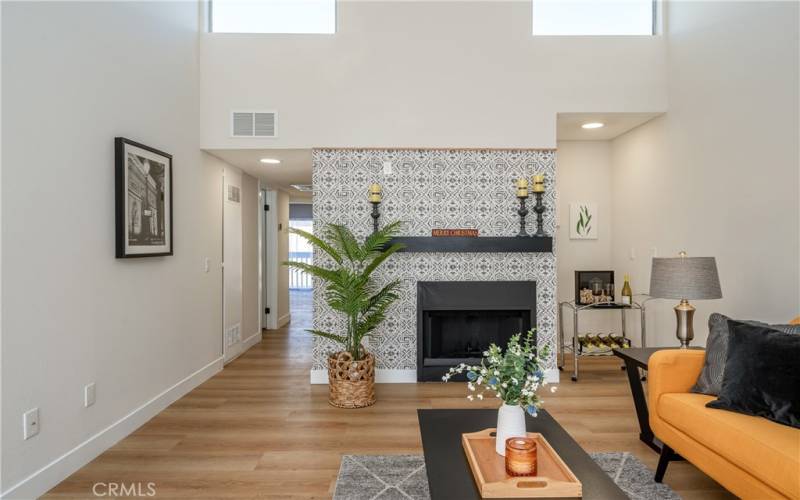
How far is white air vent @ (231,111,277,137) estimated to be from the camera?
13.2 feet

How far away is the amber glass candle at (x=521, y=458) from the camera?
1.58m

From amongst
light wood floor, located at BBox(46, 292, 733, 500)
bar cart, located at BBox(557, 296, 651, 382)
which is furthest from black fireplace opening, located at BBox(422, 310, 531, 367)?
bar cart, located at BBox(557, 296, 651, 382)

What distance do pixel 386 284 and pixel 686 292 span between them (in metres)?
2.26

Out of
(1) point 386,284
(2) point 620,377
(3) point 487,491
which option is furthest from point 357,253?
(2) point 620,377

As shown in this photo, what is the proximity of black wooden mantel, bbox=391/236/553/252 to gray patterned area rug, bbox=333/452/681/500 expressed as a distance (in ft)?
5.84

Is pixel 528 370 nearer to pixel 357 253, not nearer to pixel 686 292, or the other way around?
pixel 686 292

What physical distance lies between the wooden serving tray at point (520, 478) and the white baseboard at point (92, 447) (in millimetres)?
2055

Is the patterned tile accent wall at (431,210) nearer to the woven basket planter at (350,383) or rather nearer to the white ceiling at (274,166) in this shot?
the white ceiling at (274,166)

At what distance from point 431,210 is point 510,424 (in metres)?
2.56

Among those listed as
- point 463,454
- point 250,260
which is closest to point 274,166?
point 250,260

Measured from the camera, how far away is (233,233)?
4961 mm

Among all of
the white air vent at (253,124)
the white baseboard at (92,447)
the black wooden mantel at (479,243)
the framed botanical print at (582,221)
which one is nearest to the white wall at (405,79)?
the white air vent at (253,124)

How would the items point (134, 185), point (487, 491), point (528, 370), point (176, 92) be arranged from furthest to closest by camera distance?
point (176, 92) → point (134, 185) → point (528, 370) → point (487, 491)

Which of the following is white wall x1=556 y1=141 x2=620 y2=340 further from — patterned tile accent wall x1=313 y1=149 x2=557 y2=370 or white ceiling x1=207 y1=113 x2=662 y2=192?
patterned tile accent wall x1=313 y1=149 x2=557 y2=370
